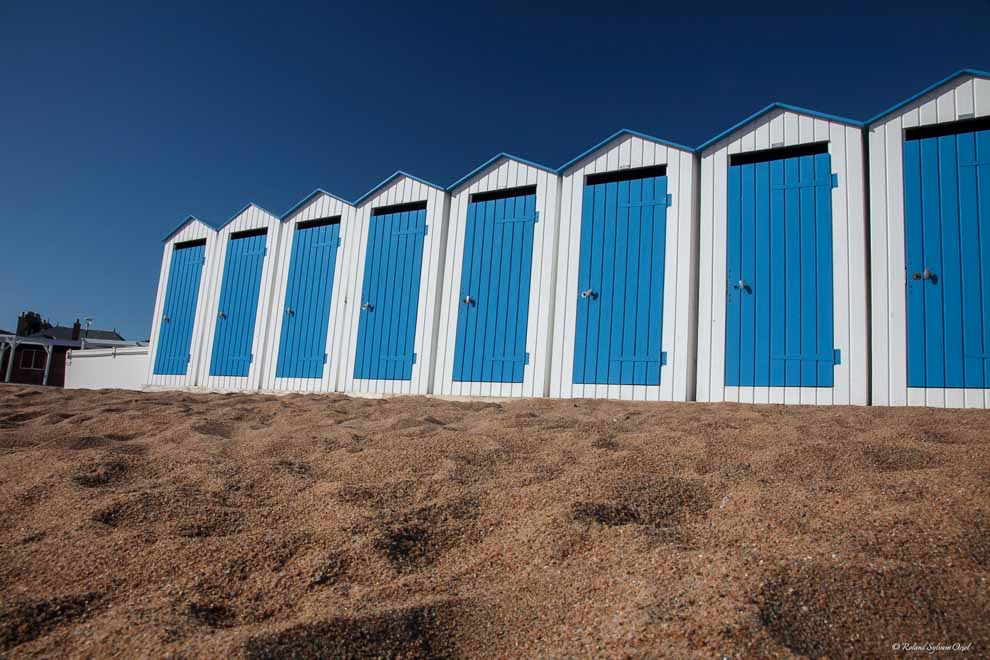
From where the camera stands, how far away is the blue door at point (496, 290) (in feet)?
23.3

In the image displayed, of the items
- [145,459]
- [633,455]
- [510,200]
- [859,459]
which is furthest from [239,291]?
[859,459]

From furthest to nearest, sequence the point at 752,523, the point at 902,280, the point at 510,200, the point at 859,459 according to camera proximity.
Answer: the point at 510,200 → the point at 902,280 → the point at 859,459 → the point at 752,523

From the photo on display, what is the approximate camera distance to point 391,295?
8.08 meters

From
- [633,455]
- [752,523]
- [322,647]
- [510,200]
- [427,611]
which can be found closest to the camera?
[322,647]

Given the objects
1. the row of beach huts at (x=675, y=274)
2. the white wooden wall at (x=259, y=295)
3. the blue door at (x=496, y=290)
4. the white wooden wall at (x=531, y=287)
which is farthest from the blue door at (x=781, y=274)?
the white wooden wall at (x=259, y=295)

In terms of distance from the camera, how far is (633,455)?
2.83 metres

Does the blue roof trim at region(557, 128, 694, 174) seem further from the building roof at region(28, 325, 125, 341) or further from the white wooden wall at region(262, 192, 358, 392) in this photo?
the building roof at region(28, 325, 125, 341)

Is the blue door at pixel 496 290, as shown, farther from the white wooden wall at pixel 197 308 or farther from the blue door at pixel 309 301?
the white wooden wall at pixel 197 308

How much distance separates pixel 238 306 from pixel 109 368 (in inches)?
156

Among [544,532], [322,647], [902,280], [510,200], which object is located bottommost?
[322,647]

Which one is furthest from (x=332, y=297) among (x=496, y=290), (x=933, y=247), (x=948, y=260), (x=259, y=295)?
(x=948, y=260)

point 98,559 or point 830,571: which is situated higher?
point 830,571

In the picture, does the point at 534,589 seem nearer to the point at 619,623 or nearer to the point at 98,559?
the point at 619,623

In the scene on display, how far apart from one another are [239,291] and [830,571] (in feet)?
31.3
